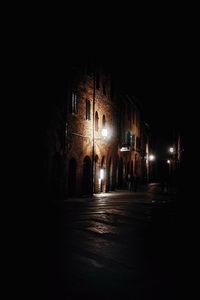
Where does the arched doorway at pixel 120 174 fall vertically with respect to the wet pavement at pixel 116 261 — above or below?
above

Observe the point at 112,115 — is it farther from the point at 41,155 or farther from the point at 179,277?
the point at 179,277

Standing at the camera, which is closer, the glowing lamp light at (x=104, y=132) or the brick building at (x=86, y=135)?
the brick building at (x=86, y=135)

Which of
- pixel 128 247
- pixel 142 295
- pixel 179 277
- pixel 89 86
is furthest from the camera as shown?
pixel 89 86

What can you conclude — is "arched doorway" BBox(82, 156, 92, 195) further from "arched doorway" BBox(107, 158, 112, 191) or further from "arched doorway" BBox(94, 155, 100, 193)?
"arched doorway" BBox(107, 158, 112, 191)

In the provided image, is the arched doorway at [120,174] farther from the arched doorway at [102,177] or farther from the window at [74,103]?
the window at [74,103]

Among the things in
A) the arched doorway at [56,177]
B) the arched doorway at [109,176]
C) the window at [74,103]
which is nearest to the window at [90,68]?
the window at [74,103]

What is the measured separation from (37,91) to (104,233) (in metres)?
12.4

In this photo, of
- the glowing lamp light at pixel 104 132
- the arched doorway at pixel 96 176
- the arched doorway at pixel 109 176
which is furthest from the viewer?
the arched doorway at pixel 109 176

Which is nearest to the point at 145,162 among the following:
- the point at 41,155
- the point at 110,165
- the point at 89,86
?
the point at 110,165

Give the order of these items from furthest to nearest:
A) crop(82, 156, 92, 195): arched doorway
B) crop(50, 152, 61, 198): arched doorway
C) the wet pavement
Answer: crop(82, 156, 92, 195): arched doorway
crop(50, 152, 61, 198): arched doorway
the wet pavement

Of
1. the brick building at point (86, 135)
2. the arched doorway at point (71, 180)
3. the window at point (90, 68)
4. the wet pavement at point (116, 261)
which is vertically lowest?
the wet pavement at point (116, 261)

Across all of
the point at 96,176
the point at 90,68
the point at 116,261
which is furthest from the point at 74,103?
the point at 116,261

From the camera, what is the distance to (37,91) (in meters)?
20.5

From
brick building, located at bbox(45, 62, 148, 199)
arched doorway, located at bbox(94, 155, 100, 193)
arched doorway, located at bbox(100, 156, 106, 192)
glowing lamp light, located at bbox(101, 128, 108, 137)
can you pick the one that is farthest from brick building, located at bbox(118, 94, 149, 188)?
arched doorway, located at bbox(94, 155, 100, 193)
